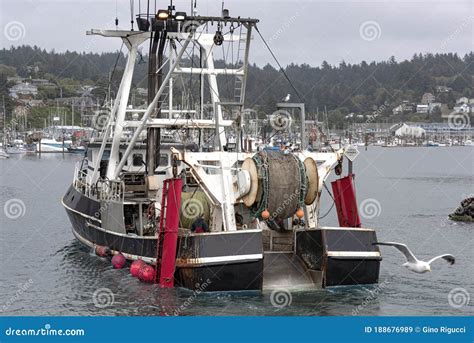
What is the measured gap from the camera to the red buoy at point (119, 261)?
87.6 feet

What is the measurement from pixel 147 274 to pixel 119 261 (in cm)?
300

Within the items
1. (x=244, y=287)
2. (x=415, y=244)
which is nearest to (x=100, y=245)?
(x=244, y=287)

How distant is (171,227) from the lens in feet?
74.3

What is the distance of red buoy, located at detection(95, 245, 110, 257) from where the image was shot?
28261mm

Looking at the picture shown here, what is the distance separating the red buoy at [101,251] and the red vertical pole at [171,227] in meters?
5.73

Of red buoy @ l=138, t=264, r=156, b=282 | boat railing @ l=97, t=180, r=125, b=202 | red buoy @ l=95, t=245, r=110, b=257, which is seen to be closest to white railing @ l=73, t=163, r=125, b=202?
boat railing @ l=97, t=180, r=125, b=202

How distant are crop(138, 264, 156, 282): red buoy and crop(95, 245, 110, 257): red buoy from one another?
4.16 m

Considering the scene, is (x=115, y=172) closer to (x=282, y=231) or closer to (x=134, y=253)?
(x=134, y=253)

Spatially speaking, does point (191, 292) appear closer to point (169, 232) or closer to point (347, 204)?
point (169, 232)

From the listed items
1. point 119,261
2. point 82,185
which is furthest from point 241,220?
point 82,185

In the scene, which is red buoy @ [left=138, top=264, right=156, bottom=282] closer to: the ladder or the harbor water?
the harbor water

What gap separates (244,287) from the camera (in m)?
22.1

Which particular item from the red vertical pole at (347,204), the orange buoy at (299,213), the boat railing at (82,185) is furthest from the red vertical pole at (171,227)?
the boat railing at (82,185)

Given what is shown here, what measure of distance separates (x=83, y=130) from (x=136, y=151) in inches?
5127
